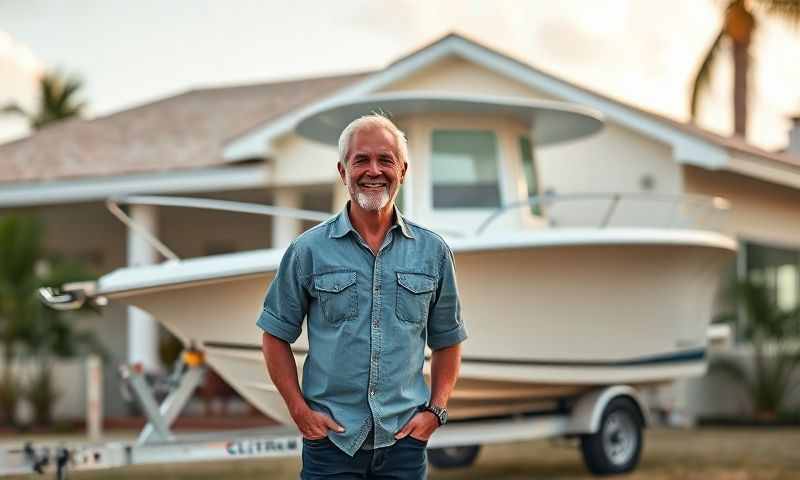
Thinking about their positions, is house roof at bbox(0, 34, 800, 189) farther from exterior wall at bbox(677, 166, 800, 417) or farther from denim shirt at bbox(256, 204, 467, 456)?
denim shirt at bbox(256, 204, 467, 456)

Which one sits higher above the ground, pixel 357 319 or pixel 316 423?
pixel 357 319

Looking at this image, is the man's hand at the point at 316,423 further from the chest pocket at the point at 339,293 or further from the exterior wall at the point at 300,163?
the exterior wall at the point at 300,163

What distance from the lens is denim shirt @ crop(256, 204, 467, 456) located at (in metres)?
3.91

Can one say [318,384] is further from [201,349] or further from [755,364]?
[755,364]

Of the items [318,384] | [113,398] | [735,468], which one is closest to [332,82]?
[113,398]

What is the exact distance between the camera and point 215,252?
2097cm

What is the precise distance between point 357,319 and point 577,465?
26.3 ft

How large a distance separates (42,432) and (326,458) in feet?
45.8

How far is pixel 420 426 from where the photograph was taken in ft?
13.1

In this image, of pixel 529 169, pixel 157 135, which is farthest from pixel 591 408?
pixel 157 135

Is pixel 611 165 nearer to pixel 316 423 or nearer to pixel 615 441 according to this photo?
pixel 615 441

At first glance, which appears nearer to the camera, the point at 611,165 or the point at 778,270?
the point at 611,165

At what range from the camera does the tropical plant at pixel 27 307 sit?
1725 centimetres

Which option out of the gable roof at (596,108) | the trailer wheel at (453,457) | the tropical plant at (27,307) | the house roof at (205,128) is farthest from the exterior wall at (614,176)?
the tropical plant at (27,307)
